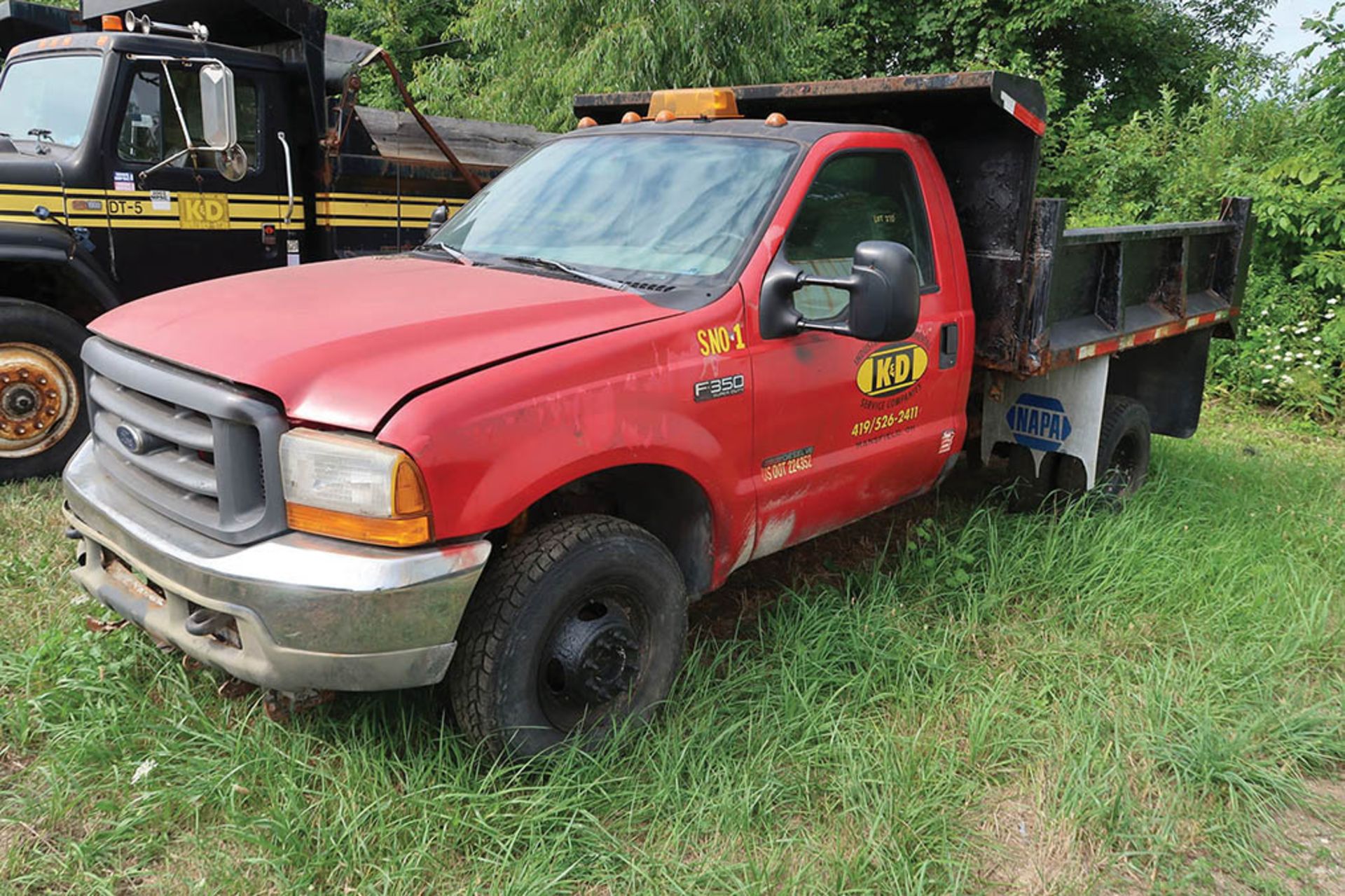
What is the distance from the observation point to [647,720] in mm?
3230

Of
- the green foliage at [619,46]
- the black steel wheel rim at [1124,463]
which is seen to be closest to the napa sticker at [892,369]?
the black steel wheel rim at [1124,463]

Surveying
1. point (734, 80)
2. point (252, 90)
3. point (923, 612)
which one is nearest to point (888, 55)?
point (734, 80)

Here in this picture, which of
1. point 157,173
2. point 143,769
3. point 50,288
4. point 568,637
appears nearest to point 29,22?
point 157,173

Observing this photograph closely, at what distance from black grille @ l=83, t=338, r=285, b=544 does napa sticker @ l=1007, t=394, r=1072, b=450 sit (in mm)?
3720

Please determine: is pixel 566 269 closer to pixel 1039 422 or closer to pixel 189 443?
pixel 189 443

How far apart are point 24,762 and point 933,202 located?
372 centimetres

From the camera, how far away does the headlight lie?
8.20 ft

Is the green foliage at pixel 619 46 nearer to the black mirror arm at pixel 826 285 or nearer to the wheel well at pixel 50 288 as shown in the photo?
the wheel well at pixel 50 288

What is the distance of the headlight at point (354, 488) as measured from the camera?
98.4 inches

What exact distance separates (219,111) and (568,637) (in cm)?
372

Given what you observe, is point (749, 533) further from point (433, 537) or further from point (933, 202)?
point (933, 202)

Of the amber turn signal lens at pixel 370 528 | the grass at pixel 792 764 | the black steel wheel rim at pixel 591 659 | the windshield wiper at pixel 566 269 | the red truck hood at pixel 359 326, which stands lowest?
the grass at pixel 792 764

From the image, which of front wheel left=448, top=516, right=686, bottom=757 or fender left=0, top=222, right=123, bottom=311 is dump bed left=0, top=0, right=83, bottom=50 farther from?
front wheel left=448, top=516, right=686, bottom=757

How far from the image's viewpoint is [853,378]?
376cm
